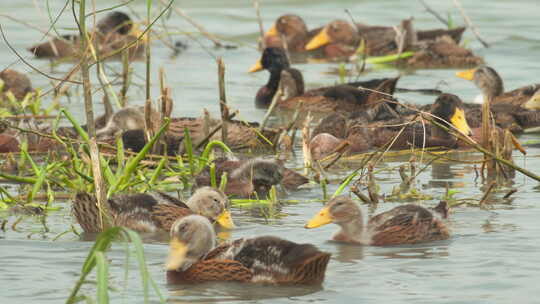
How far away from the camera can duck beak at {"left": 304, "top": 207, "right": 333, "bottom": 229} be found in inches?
294

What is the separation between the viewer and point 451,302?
5945 mm

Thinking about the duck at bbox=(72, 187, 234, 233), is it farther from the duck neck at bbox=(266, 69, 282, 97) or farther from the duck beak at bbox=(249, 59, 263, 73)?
the duck beak at bbox=(249, 59, 263, 73)

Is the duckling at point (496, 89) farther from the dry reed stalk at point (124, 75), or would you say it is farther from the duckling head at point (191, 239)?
the duckling head at point (191, 239)

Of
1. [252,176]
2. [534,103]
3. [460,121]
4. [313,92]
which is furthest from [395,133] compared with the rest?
[313,92]

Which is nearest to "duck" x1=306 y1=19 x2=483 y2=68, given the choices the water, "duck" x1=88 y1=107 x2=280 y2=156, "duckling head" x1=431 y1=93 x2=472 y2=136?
"duckling head" x1=431 y1=93 x2=472 y2=136

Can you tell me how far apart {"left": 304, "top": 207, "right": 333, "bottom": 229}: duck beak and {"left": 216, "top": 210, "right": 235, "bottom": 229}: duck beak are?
1.66 feet

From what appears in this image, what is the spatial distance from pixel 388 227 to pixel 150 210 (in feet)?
4.89

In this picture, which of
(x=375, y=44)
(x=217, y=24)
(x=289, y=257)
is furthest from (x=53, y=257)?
(x=217, y=24)

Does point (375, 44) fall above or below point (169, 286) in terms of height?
above

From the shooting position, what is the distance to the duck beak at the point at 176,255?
20.9 feet

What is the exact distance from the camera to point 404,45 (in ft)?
58.0

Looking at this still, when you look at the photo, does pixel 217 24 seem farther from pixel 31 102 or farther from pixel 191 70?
pixel 31 102

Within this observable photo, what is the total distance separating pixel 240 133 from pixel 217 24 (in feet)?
34.7

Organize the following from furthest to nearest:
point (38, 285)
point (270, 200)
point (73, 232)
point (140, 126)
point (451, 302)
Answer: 1. point (140, 126)
2. point (270, 200)
3. point (73, 232)
4. point (38, 285)
5. point (451, 302)
